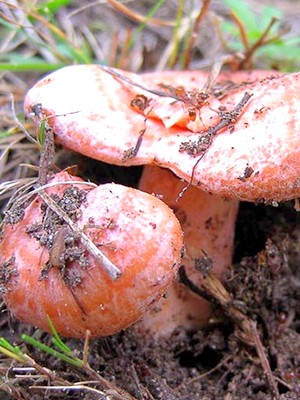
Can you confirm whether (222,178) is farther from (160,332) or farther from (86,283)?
(160,332)

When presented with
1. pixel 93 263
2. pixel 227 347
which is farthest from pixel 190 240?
pixel 93 263

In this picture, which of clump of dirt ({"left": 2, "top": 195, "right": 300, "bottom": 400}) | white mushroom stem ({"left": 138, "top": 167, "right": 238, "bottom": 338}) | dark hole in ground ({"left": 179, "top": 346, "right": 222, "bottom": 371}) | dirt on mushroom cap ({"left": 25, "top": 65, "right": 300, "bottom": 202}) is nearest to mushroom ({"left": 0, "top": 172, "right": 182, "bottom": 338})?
dirt on mushroom cap ({"left": 25, "top": 65, "right": 300, "bottom": 202})

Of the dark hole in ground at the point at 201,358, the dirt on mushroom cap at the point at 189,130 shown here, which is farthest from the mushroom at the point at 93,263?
the dark hole in ground at the point at 201,358

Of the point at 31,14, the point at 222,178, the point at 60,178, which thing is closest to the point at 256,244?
the point at 222,178

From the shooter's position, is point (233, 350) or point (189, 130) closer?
point (189, 130)

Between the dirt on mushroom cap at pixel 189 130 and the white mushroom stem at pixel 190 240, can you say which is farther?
the white mushroom stem at pixel 190 240

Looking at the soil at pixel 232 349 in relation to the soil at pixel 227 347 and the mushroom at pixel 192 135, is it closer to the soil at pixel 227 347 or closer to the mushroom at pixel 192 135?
the soil at pixel 227 347

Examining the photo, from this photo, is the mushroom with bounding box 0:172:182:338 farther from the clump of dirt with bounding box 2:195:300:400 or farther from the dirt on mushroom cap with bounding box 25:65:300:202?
the clump of dirt with bounding box 2:195:300:400

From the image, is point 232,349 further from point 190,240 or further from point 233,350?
point 190,240
